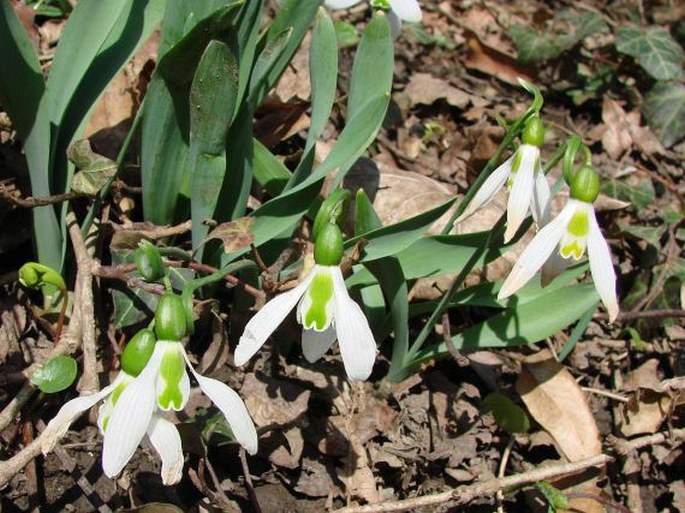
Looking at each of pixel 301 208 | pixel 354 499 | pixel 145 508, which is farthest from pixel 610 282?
pixel 145 508

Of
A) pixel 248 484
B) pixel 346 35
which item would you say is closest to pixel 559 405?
pixel 248 484

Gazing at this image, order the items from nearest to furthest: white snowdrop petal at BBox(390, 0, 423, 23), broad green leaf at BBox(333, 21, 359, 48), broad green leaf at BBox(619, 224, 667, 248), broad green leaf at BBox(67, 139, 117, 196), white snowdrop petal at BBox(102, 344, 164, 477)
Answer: white snowdrop petal at BBox(102, 344, 164, 477) → broad green leaf at BBox(67, 139, 117, 196) → white snowdrop petal at BBox(390, 0, 423, 23) → broad green leaf at BBox(619, 224, 667, 248) → broad green leaf at BBox(333, 21, 359, 48)

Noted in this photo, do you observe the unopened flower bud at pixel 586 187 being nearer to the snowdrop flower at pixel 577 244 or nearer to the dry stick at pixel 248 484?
the snowdrop flower at pixel 577 244

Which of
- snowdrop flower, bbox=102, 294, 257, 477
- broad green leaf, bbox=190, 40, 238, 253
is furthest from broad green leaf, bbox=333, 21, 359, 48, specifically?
snowdrop flower, bbox=102, 294, 257, 477

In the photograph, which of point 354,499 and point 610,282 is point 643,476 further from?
point 610,282

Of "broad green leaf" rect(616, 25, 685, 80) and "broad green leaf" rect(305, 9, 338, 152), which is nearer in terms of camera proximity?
"broad green leaf" rect(305, 9, 338, 152)

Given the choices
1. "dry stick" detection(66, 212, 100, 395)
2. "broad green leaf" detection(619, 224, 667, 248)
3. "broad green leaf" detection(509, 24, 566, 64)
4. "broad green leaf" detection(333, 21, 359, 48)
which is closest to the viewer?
"dry stick" detection(66, 212, 100, 395)

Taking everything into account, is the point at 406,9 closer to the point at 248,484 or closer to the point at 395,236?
the point at 395,236

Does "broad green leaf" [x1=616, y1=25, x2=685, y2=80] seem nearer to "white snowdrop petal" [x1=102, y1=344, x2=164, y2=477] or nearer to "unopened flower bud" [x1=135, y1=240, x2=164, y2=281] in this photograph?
"unopened flower bud" [x1=135, y1=240, x2=164, y2=281]
